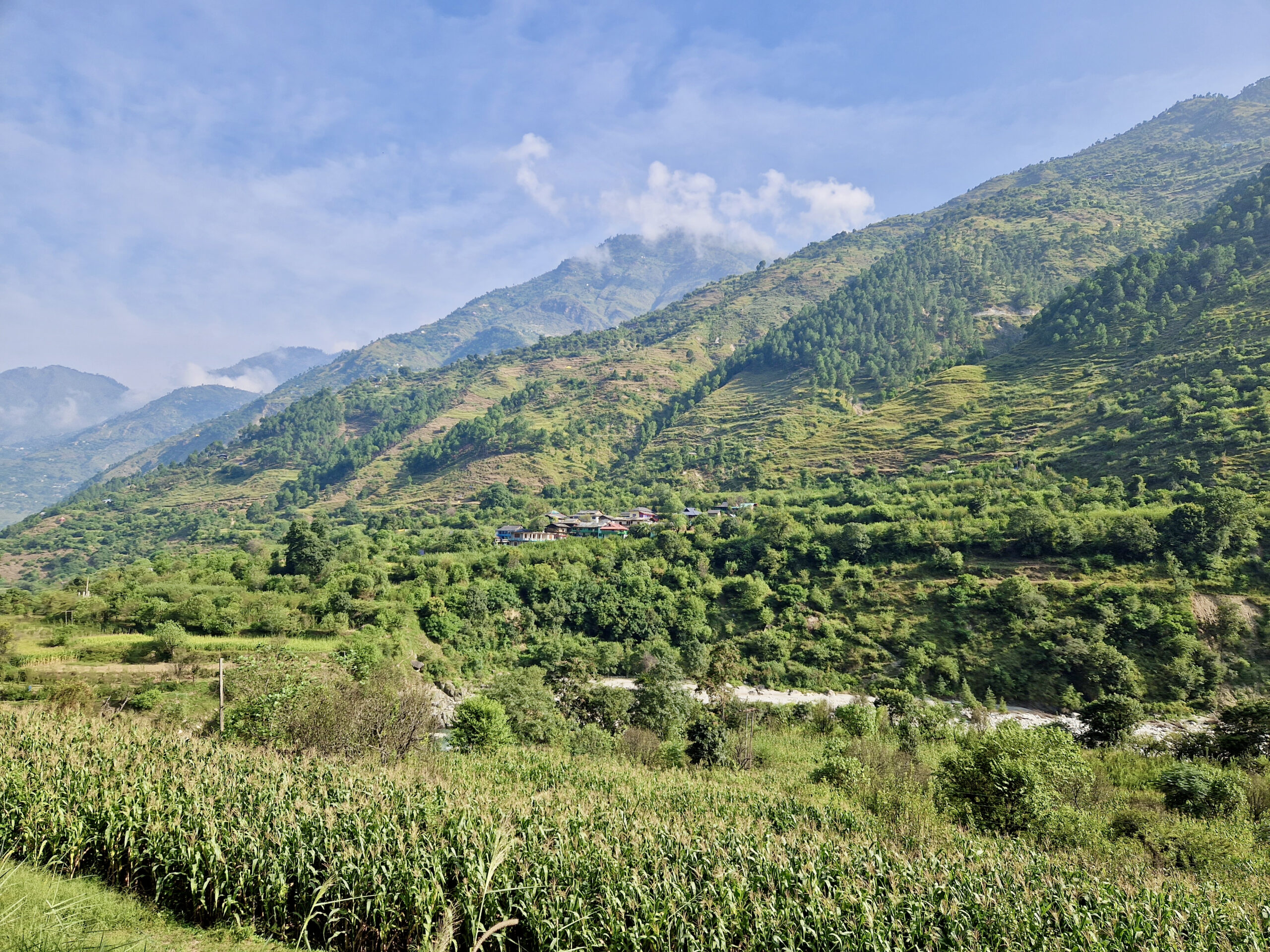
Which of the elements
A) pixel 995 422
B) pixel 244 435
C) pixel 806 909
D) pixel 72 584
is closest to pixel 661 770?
pixel 806 909

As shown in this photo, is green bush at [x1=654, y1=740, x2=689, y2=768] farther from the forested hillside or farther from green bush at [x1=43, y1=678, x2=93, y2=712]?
the forested hillside

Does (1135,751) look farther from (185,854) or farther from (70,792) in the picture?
(70,792)

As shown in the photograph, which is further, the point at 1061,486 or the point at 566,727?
the point at 1061,486

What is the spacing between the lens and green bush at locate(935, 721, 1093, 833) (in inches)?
685

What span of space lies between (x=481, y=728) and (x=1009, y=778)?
2025 cm

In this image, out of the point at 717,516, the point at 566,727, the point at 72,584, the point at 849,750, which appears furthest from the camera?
the point at 717,516

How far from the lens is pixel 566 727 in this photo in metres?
29.9

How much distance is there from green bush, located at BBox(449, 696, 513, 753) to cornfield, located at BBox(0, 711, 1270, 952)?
12.0 m

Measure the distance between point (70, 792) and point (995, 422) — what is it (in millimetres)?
86339

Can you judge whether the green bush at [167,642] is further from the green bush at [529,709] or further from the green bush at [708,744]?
the green bush at [708,744]

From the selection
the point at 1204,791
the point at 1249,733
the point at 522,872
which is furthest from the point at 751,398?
the point at 522,872

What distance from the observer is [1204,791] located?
19.7 m

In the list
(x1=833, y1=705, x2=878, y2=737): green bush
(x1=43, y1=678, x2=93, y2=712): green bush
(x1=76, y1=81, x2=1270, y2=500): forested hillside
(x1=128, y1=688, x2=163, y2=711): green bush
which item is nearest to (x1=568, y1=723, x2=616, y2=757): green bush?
(x1=833, y1=705, x2=878, y2=737): green bush

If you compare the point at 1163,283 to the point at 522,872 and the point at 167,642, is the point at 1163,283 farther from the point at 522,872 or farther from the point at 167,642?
A: the point at 167,642
